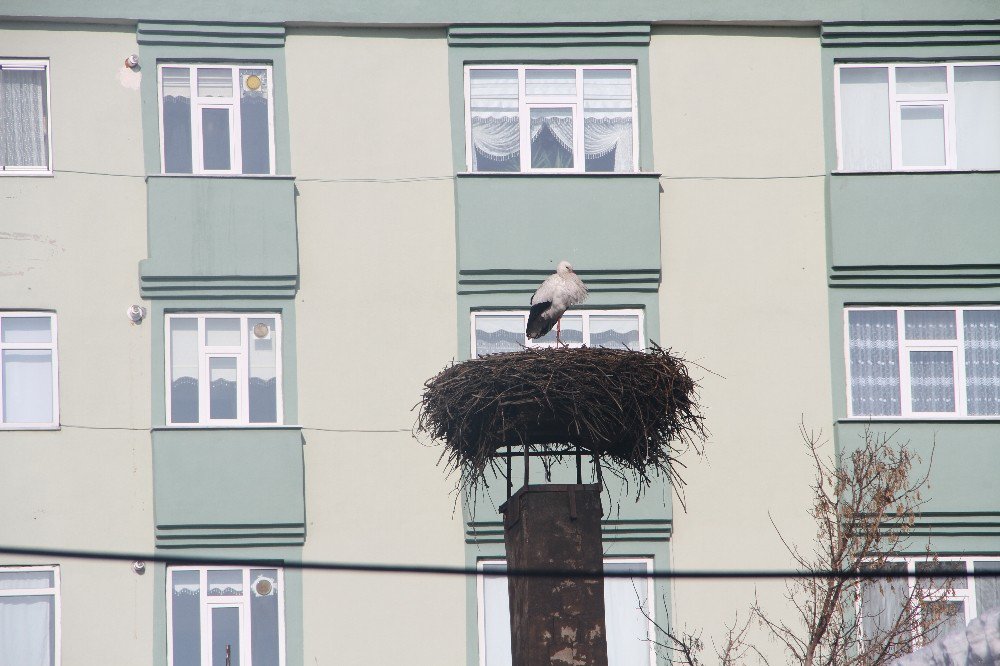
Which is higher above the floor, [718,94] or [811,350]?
[718,94]

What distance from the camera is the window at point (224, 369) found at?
1836cm

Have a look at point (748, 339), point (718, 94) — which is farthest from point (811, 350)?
point (718, 94)

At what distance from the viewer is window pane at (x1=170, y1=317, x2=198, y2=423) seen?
18.4m

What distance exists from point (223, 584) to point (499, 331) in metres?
3.85

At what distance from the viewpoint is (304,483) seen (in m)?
18.0

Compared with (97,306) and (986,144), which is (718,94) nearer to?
(986,144)

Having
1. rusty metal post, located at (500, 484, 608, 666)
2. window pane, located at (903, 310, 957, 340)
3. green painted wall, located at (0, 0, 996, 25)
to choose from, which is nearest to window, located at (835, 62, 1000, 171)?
green painted wall, located at (0, 0, 996, 25)

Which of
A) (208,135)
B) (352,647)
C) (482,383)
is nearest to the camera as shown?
(482,383)

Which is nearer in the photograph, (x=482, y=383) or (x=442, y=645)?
(x=482, y=383)

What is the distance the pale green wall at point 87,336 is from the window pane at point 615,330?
4.65 meters

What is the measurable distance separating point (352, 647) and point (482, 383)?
5230 millimetres

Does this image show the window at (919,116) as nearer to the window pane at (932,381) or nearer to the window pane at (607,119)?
the window pane at (932,381)

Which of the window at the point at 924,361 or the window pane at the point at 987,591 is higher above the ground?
the window at the point at 924,361

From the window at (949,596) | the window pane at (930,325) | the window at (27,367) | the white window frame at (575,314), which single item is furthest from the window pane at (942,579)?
the window at (27,367)
